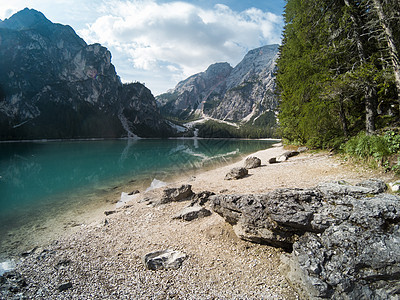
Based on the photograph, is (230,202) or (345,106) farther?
(345,106)

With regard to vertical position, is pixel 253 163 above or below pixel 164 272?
above

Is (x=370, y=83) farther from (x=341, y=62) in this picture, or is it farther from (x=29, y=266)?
(x=29, y=266)

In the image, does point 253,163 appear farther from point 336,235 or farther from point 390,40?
point 336,235

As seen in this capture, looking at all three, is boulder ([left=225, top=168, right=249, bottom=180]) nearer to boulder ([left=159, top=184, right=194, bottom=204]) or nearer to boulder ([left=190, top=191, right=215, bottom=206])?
boulder ([left=159, top=184, right=194, bottom=204])

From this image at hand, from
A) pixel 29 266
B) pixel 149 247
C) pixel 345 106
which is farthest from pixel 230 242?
pixel 345 106

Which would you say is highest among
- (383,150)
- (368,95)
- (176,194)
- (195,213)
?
(368,95)

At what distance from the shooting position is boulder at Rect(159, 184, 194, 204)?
1199 cm

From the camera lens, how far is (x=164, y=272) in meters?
5.97

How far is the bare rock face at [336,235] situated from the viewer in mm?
3971

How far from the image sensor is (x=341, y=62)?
12844 millimetres

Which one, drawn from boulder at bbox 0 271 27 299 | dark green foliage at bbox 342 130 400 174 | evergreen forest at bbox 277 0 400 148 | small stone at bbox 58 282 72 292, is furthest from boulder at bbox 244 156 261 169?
boulder at bbox 0 271 27 299

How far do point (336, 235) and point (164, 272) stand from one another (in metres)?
4.92

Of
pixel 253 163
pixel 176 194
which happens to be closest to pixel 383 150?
pixel 176 194

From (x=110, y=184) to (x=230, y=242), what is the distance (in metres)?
18.5
